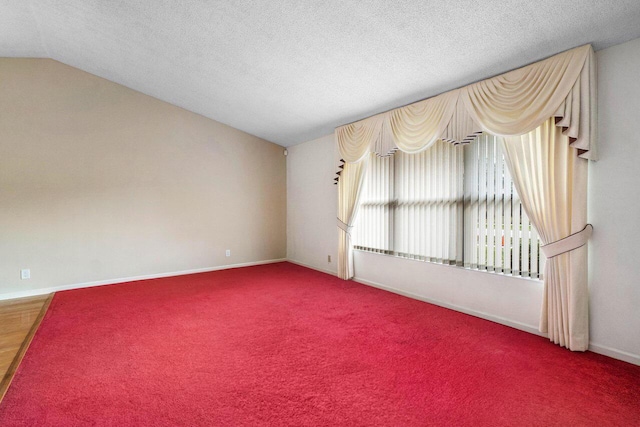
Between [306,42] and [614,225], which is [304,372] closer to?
[614,225]

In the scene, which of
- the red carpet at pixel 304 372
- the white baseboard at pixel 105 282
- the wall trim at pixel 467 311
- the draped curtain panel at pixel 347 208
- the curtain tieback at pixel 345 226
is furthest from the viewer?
the curtain tieback at pixel 345 226

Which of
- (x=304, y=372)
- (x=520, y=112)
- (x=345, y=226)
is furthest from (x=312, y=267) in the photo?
(x=520, y=112)

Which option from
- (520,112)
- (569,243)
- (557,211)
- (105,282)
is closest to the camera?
(569,243)

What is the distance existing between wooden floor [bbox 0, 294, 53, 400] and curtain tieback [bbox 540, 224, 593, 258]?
431 cm

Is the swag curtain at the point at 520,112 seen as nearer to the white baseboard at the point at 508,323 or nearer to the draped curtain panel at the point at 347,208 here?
the white baseboard at the point at 508,323

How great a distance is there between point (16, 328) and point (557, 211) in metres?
5.48

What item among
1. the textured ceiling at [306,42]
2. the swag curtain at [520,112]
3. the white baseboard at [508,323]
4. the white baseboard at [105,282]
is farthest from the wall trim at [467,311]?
the white baseboard at [105,282]

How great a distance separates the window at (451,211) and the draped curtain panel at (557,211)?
0.69 ft

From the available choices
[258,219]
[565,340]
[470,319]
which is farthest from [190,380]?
[258,219]

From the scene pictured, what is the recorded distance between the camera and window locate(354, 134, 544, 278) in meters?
3.12

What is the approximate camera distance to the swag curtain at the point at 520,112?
249 centimetres

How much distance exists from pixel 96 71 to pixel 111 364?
4544mm

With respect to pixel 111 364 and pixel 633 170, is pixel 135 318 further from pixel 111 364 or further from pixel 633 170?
pixel 633 170

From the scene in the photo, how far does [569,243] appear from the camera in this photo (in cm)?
258
